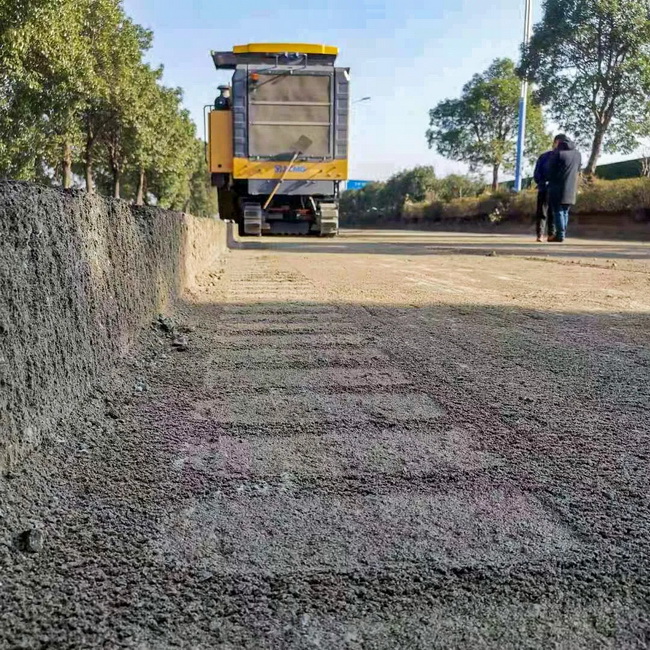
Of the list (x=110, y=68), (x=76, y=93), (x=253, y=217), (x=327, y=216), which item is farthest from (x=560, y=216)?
(x=110, y=68)

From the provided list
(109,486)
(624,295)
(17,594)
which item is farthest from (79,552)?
(624,295)

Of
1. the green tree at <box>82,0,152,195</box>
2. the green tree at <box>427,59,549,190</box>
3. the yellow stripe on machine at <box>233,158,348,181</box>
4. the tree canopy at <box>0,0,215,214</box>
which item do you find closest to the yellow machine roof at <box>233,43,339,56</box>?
the yellow stripe on machine at <box>233,158,348,181</box>

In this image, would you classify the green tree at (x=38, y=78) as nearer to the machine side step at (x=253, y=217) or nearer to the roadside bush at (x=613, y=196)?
the machine side step at (x=253, y=217)

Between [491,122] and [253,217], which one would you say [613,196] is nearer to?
[253,217]

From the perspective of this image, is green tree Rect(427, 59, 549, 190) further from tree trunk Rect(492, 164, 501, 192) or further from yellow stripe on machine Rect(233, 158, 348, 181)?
yellow stripe on machine Rect(233, 158, 348, 181)

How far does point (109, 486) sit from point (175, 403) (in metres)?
0.69

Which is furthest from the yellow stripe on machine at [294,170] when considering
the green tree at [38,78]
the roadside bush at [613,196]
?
the roadside bush at [613,196]

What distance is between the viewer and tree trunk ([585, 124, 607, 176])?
80.7 ft

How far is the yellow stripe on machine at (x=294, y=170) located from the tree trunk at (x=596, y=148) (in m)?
17.1

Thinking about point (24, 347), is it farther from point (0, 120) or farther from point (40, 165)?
point (40, 165)

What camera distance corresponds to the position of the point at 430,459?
1721 mm

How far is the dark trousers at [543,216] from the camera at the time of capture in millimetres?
10841

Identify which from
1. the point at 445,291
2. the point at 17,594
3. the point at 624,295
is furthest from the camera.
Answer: the point at 445,291

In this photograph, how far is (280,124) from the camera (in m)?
11.9
